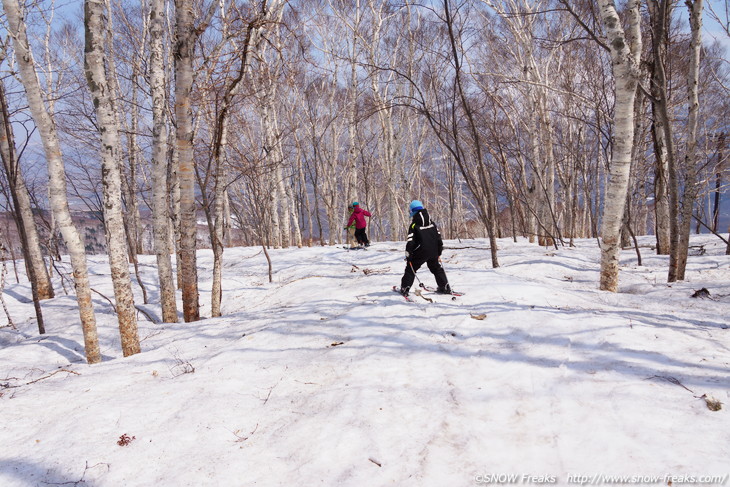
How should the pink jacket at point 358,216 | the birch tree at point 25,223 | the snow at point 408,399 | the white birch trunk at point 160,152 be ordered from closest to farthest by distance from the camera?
the snow at point 408,399
the white birch trunk at point 160,152
the birch tree at point 25,223
the pink jacket at point 358,216

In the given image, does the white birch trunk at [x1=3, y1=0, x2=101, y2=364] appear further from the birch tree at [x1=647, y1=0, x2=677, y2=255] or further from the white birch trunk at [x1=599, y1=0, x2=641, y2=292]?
the birch tree at [x1=647, y1=0, x2=677, y2=255]

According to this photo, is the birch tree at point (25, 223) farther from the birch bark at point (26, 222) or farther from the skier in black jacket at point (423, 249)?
the skier in black jacket at point (423, 249)

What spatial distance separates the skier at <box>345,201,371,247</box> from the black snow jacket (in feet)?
17.4

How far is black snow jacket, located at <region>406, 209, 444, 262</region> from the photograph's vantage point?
17.4ft

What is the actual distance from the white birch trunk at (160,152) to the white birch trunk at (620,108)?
20.5ft

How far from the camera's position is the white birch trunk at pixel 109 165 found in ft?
12.8

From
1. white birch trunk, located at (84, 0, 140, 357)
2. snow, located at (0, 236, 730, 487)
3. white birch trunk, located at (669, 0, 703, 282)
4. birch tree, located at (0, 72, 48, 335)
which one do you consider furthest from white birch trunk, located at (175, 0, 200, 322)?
white birch trunk, located at (669, 0, 703, 282)

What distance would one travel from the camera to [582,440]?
1998 millimetres

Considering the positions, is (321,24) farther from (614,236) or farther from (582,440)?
(582,440)

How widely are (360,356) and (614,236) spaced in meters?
3.93

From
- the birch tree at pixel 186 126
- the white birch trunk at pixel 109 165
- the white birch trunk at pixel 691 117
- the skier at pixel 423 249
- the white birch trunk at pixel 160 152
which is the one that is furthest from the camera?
the white birch trunk at pixel 160 152

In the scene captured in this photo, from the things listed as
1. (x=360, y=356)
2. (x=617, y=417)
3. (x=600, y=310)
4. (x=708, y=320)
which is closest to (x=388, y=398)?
(x=360, y=356)

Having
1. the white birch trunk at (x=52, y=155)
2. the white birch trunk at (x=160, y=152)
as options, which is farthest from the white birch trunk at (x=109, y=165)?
the white birch trunk at (x=160, y=152)

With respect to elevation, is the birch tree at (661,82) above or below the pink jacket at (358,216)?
above
